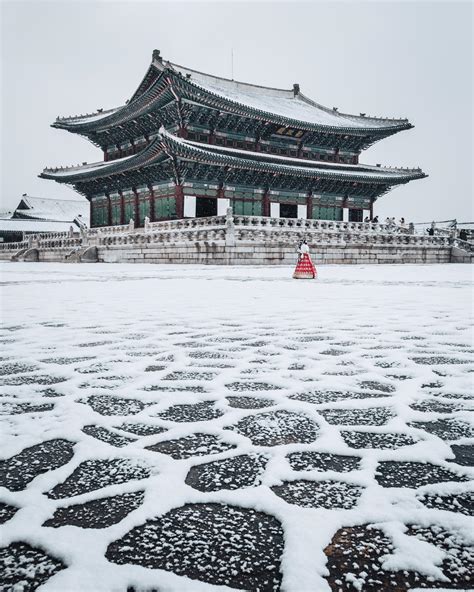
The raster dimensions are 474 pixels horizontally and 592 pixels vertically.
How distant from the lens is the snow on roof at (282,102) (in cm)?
2900

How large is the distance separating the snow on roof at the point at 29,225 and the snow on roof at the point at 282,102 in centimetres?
1962

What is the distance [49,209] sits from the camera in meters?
48.7

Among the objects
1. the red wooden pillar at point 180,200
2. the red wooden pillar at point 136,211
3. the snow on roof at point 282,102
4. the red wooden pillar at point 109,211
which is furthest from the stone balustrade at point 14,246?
the snow on roof at point 282,102

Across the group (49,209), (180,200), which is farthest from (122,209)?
(49,209)

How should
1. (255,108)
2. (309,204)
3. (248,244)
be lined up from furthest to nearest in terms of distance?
(309,204)
(255,108)
(248,244)

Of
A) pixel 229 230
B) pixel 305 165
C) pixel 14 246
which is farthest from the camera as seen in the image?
pixel 14 246

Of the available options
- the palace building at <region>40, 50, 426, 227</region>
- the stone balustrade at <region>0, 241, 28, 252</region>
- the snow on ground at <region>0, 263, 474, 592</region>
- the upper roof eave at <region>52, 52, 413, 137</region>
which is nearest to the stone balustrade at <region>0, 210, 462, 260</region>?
the palace building at <region>40, 50, 426, 227</region>

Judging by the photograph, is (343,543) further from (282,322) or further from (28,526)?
(282,322)

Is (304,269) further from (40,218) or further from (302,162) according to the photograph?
(40,218)

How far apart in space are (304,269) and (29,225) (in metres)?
39.0

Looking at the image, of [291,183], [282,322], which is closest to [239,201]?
[291,183]

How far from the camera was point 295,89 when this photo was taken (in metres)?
35.6

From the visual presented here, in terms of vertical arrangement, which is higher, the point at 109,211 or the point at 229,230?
the point at 109,211

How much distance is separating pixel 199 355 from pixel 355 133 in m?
28.9
